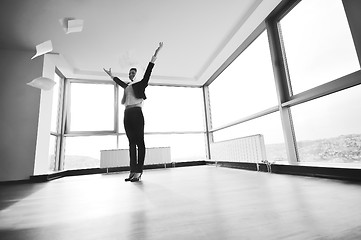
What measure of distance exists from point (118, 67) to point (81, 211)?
3625mm

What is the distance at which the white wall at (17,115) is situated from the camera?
287cm

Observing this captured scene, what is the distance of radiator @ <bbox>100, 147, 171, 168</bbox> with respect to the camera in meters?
4.01

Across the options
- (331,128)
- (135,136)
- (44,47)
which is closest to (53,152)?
(44,47)

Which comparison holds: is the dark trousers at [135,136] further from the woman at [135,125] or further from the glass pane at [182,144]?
the glass pane at [182,144]

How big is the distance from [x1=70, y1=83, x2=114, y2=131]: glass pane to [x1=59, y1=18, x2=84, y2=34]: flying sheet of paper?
1.99 meters

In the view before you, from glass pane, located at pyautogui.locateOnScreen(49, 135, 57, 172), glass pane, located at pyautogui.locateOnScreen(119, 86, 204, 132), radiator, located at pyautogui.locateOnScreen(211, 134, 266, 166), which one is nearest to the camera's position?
radiator, located at pyautogui.locateOnScreen(211, 134, 266, 166)

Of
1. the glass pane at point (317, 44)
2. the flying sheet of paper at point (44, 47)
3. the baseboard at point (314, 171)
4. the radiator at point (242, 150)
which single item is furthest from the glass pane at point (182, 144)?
the glass pane at point (317, 44)

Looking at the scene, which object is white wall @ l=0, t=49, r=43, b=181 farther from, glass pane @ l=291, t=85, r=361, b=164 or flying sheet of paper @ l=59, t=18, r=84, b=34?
glass pane @ l=291, t=85, r=361, b=164

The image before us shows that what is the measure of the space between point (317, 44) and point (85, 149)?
462 cm

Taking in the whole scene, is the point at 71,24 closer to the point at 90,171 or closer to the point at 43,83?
the point at 43,83

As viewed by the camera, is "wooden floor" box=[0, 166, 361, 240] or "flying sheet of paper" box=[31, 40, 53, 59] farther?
"flying sheet of paper" box=[31, 40, 53, 59]

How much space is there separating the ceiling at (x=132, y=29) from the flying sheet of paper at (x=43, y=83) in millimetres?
592

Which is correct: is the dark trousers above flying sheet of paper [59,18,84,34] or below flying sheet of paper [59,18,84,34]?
below

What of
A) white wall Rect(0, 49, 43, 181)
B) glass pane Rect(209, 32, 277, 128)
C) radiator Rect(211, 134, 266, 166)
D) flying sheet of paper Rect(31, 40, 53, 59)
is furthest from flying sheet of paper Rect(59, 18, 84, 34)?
radiator Rect(211, 134, 266, 166)
